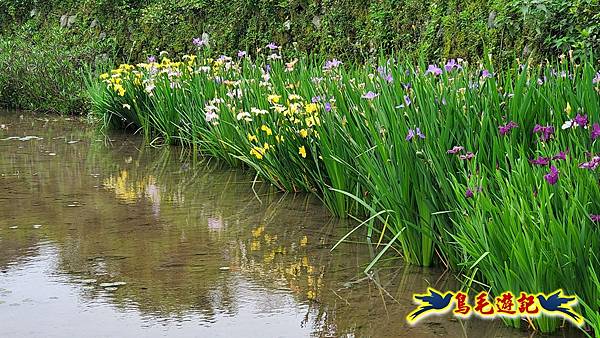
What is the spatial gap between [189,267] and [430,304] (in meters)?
1.18

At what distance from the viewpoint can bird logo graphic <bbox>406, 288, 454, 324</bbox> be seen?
3.17 meters

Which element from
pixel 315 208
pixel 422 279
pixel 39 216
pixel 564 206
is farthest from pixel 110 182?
pixel 564 206

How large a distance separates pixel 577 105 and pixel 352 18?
5.54m

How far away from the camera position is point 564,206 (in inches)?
111

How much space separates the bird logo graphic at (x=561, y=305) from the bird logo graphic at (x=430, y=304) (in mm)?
435

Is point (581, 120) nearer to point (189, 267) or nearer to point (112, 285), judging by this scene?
point (189, 267)

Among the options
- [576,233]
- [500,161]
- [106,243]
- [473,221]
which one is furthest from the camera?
[106,243]

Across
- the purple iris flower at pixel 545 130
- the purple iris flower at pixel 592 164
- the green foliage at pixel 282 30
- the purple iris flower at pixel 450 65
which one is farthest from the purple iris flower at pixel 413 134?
the green foliage at pixel 282 30

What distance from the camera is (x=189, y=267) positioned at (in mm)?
3875

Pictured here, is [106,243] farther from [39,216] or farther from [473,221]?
[473,221]

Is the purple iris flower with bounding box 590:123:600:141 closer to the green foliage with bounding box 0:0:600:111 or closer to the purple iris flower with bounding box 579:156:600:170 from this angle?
the purple iris flower with bounding box 579:156:600:170

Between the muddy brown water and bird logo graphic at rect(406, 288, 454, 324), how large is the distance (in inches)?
1.7

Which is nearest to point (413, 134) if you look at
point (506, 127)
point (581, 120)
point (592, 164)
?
point (506, 127)

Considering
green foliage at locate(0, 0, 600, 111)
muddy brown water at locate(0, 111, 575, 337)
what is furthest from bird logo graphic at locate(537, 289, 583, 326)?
green foliage at locate(0, 0, 600, 111)
